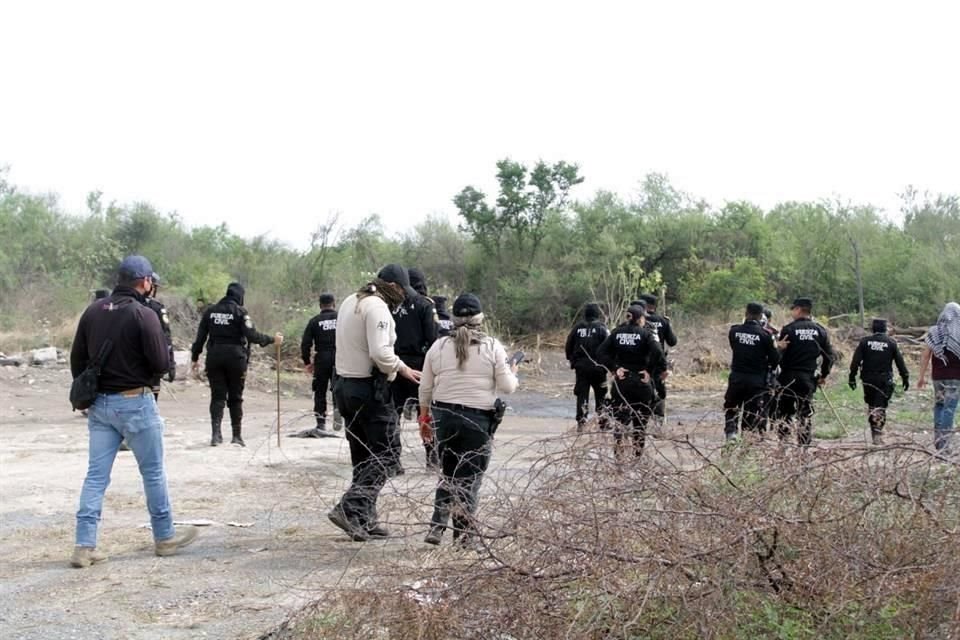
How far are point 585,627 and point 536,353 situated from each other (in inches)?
946

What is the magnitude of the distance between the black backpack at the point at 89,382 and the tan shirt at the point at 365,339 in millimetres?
1498

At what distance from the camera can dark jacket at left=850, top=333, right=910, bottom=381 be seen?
1180 cm

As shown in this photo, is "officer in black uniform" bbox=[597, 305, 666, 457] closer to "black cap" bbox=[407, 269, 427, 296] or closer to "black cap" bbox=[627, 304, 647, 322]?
"black cap" bbox=[627, 304, 647, 322]

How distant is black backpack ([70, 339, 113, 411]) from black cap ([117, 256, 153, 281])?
1.66 ft

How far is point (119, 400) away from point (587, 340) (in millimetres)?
7052

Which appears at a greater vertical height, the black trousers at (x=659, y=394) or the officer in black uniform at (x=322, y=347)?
the officer in black uniform at (x=322, y=347)

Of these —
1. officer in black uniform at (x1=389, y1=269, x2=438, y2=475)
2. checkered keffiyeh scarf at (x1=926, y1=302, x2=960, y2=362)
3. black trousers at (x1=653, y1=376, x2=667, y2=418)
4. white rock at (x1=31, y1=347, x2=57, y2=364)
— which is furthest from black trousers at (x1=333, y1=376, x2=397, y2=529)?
white rock at (x1=31, y1=347, x2=57, y2=364)

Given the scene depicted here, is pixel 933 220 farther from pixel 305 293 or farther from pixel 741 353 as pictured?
pixel 741 353

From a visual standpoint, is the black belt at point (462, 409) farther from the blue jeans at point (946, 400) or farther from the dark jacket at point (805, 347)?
the blue jeans at point (946, 400)

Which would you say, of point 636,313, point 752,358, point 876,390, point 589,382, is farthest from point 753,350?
point 589,382

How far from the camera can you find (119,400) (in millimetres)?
6438

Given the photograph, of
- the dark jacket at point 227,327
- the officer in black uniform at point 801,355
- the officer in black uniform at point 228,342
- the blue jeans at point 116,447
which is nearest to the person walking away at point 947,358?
the officer in black uniform at point 801,355

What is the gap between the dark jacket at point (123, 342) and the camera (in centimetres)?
643

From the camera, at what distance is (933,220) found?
4069cm
